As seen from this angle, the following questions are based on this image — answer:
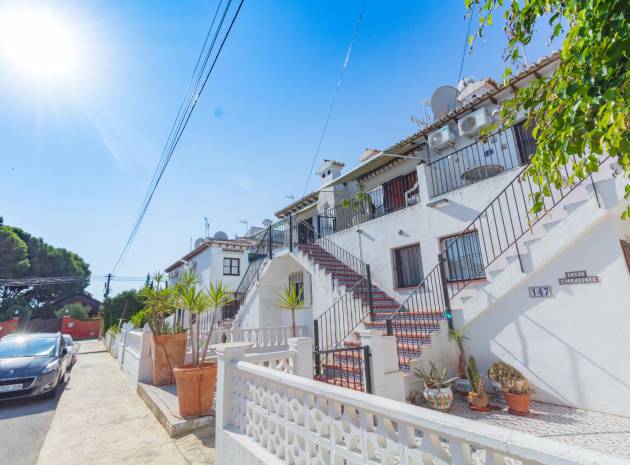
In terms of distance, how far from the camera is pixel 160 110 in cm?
702

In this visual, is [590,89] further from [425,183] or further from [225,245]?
[225,245]

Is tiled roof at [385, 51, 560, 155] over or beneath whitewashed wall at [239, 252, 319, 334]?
over

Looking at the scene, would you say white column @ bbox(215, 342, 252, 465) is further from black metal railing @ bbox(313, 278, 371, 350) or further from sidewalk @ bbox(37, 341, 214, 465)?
black metal railing @ bbox(313, 278, 371, 350)

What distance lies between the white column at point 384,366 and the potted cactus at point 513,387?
173 centimetres

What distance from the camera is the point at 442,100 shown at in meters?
10.7

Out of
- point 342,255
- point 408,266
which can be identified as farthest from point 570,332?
point 342,255

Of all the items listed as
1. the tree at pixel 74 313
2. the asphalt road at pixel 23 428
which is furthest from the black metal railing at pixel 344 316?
→ the tree at pixel 74 313

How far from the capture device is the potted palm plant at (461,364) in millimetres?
5684

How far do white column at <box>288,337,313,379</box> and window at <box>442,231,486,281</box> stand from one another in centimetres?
505

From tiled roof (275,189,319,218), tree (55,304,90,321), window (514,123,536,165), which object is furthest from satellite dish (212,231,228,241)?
tree (55,304,90,321)

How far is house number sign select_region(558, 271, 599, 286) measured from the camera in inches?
195

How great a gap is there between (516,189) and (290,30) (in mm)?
6246

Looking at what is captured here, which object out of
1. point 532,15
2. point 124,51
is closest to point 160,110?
point 124,51

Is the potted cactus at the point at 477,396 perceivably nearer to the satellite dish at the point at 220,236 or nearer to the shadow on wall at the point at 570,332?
the shadow on wall at the point at 570,332
